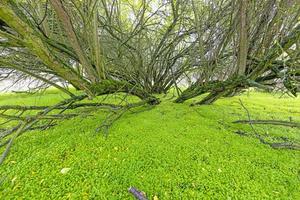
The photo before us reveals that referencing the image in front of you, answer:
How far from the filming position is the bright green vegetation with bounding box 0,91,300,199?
4.40 feet

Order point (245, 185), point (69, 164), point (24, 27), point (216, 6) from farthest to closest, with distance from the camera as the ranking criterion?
point (216, 6), point (69, 164), point (245, 185), point (24, 27)

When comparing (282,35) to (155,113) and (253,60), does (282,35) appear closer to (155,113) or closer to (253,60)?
(253,60)

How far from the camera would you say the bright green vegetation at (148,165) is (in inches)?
52.8

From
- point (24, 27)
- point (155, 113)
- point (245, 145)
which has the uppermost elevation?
point (24, 27)

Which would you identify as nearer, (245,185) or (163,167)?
(245,185)

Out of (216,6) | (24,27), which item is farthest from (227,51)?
(24,27)

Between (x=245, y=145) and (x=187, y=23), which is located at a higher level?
(x=187, y=23)

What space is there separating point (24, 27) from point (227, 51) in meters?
2.94

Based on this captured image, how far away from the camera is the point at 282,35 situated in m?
1.91

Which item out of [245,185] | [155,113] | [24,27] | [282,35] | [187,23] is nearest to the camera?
[24,27]

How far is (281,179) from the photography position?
1.48m

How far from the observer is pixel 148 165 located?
161 centimetres

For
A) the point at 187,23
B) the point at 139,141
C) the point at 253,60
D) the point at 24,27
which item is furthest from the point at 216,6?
the point at 24,27

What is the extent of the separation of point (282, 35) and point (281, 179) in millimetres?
1497
